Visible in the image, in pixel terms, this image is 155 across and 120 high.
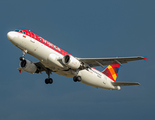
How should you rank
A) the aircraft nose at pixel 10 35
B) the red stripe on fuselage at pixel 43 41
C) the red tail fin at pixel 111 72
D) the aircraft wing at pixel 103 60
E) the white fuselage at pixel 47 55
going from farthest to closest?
the red tail fin at pixel 111 72 → the aircraft wing at pixel 103 60 → the red stripe on fuselage at pixel 43 41 → the white fuselage at pixel 47 55 → the aircraft nose at pixel 10 35

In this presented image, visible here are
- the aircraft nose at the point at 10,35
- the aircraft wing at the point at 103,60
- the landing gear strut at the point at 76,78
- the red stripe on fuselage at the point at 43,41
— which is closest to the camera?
the aircraft nose at the point at 10,35

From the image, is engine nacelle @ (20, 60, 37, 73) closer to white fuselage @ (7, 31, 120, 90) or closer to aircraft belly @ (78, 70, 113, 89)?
white fuselage @ (7, 31, 120, 90)

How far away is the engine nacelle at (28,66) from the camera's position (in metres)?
38.2

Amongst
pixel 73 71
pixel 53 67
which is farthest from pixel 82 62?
pixel 53 67

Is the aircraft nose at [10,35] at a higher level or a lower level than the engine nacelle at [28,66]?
higher

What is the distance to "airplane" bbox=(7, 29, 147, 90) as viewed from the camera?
32.9 meters

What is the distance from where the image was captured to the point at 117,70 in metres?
49.7

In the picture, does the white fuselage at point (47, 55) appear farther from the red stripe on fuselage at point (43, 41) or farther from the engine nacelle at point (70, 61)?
the engine nacelle at point (70, 61)

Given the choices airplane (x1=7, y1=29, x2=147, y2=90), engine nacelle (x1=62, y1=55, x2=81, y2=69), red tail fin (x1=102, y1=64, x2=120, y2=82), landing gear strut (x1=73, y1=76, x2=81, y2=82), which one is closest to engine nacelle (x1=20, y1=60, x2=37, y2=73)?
airplane (x1=7, y1=29, x2=147, y2=90)

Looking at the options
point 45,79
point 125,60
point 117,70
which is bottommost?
point 45,79

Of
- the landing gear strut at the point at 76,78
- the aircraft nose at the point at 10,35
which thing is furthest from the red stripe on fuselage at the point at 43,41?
the landing gear strut at the point at 76,78

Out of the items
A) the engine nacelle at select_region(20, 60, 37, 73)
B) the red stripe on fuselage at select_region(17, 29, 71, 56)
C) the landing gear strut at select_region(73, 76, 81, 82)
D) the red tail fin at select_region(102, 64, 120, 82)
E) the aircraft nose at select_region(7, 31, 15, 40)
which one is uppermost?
the red tail fin at select_region(102, 64, 120, 82)

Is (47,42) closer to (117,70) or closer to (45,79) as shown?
(45,79)

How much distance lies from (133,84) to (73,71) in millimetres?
10087
